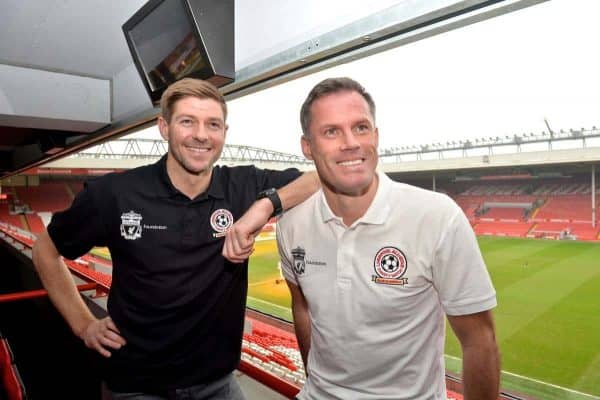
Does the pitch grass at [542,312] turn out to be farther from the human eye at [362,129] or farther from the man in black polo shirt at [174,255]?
the human eye at [362,129]

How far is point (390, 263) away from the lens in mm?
1255

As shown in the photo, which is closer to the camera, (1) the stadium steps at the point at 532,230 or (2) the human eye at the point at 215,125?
(2) the human eye at the point at 215,125

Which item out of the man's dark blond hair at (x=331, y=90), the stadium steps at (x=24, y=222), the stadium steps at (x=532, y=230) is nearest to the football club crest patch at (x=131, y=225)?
the man's dark blond hair at (x=331, y=90)

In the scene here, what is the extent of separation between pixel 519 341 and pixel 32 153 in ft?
35.9

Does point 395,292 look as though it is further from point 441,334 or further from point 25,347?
point 25,347

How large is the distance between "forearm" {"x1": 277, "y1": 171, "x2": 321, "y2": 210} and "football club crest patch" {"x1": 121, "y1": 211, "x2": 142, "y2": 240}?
0.59m

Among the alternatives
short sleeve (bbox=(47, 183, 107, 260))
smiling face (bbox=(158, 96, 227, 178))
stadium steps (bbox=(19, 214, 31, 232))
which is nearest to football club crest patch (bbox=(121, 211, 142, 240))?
short sleeve (bbox=(47, 183, 107, 260))

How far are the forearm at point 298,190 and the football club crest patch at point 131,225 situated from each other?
0.59 m

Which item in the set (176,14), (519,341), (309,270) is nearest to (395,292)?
(309,270)

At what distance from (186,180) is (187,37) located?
1149mm

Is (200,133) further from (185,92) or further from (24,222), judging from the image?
(24,222)

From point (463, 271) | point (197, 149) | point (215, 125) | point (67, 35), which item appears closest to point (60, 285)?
point (197, 149)

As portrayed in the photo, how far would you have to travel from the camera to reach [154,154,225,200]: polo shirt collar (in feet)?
5.49

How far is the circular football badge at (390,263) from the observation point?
4.07ft
